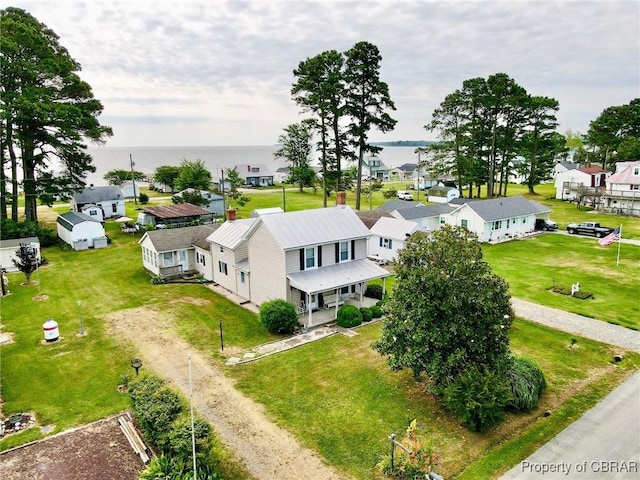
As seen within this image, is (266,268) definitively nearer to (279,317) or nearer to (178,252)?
(279,317)

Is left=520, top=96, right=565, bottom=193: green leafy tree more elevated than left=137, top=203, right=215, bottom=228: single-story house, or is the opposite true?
left=520, top=96, right=565, bottom=193: green leafy tree

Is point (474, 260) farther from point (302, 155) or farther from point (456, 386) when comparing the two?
point (302, 155)

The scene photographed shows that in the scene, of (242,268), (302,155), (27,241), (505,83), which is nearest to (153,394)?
(242,268)

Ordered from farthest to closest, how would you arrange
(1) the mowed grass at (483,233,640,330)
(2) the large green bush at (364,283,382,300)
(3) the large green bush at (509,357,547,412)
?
(2) the large green bush at (364,283,382,300), (1) the mowed grass at (483,233,640,330), (3) the large green bush at (509,357,547,412)

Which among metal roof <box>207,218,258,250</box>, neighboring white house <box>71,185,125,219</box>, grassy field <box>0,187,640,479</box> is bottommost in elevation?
grassy field <box>0,187,640,479</box>

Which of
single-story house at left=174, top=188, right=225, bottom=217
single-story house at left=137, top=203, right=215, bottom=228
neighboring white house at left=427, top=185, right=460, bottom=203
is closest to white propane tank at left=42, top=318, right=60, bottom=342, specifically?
single-story house at left=137, top=203, right=215, bottom=228

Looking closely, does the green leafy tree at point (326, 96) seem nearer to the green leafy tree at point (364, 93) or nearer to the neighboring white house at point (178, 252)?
the green leafy tree at point (364, 93)

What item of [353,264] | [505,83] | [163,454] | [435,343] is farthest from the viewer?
[505,83]

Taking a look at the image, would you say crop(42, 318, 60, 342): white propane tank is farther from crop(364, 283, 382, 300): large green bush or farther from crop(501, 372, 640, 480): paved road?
crop(501, 372, 640, 480): paved road
